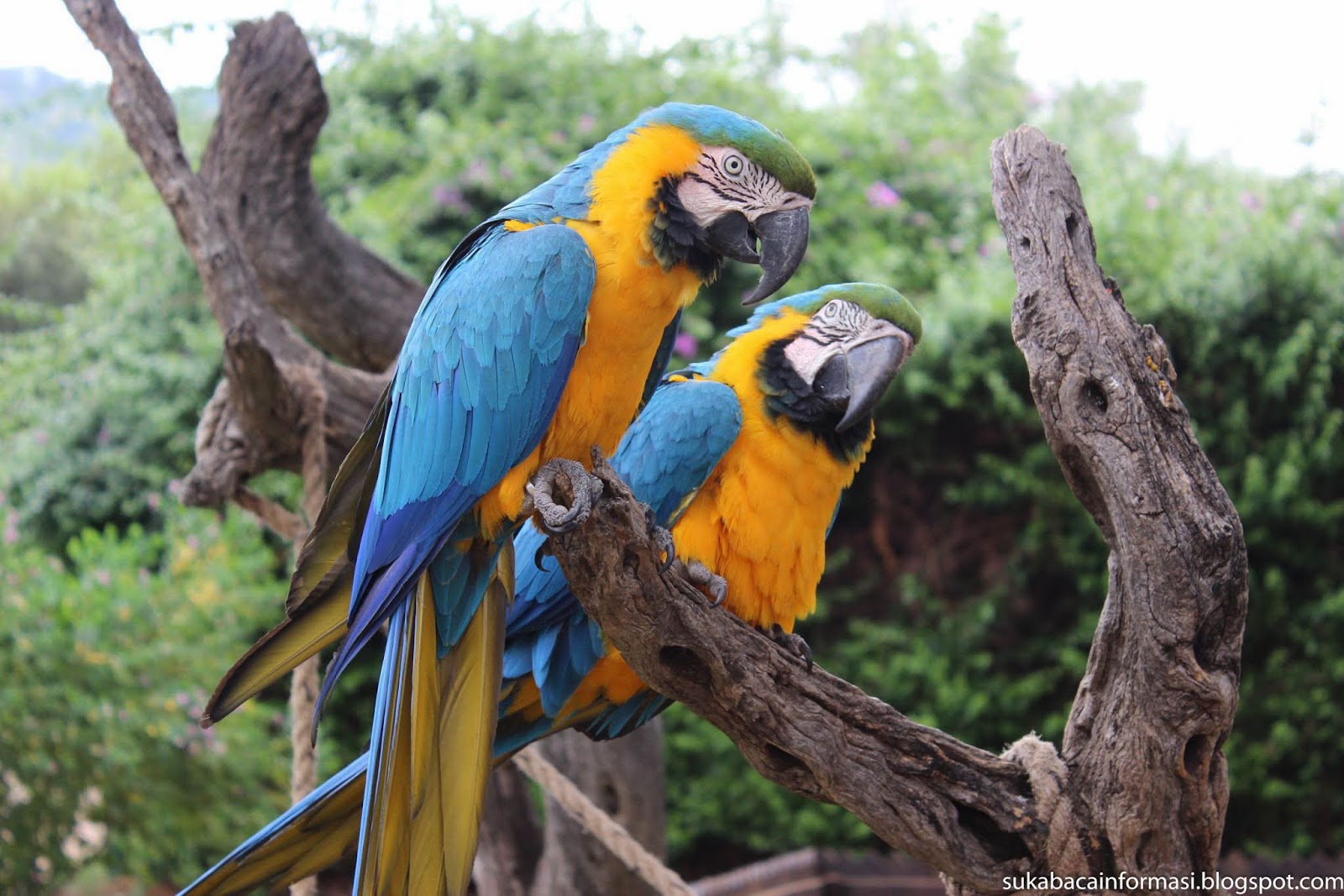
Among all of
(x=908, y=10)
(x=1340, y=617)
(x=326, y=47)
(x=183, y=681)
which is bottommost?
(x=183, y=681)

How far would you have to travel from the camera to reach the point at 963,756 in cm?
165

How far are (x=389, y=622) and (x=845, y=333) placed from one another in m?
0.86

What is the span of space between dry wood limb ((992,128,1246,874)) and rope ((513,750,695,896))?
0.76 m

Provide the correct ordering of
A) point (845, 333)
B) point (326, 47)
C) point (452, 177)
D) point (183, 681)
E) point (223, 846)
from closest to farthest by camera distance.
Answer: point (845, 333), point (183, 681), point (223, 846), point (452, 177), point (326, 47)

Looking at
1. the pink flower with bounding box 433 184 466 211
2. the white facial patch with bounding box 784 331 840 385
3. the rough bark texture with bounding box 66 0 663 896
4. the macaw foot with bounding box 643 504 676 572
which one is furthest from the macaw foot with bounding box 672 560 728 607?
the pink flower with bounding box 433 184 466 211

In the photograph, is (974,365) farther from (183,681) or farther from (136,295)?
(136,295)

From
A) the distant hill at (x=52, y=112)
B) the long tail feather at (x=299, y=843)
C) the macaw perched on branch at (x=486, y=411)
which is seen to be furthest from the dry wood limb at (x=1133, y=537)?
the distant hill at (x=52, y=112)

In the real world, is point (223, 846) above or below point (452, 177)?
below

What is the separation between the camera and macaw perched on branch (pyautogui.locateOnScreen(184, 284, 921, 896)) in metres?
1.82

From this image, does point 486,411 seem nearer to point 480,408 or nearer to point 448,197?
point 480,408

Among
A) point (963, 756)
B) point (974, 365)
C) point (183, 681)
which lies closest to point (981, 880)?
point (963, 756)

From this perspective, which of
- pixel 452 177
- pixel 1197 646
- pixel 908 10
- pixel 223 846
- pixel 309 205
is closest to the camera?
pixel 1197 646

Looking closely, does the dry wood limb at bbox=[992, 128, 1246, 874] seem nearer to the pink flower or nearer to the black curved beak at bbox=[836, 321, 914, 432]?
the black curved beak at bbox=[836, 321, 914, 432]

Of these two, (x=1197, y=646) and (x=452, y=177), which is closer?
(x=1197, y=646)
